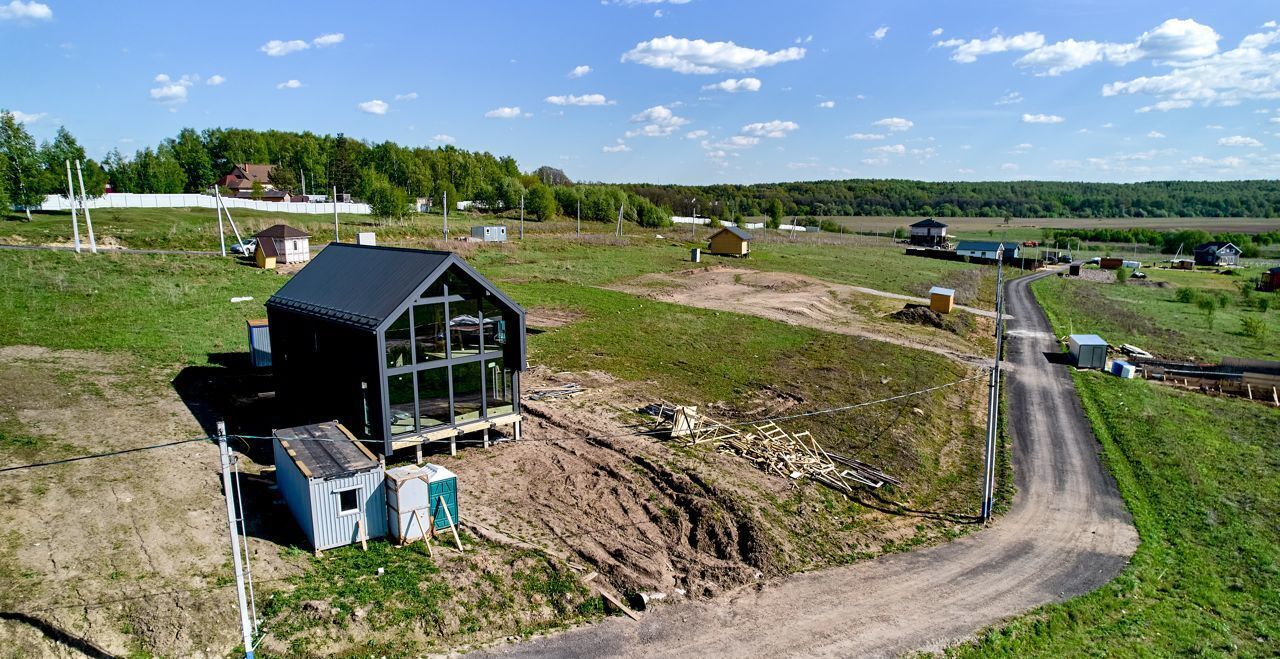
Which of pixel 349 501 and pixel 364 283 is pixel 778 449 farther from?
pixel 364 283

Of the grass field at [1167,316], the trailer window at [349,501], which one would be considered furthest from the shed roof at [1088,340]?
the trailer window at [349,501]

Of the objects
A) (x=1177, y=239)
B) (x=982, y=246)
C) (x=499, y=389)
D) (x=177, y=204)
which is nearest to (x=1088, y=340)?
(x=499, y=389)

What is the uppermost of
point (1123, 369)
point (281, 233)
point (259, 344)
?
point (281, 233)

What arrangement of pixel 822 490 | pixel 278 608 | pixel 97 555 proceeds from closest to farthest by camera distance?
pixel 278 608 → pixel 97 555 → pixel 822 490

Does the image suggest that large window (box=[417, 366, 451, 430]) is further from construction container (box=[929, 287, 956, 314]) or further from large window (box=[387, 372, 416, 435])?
construction container (box=[929, 287, 956, 314])

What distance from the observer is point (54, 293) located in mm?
39844

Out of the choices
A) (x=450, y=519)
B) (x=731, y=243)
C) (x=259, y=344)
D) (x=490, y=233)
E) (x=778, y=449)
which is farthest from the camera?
(x=731, y=243)

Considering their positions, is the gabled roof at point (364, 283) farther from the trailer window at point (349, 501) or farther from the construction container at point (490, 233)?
the construction container at point (490, 233)

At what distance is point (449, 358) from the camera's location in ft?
68.9

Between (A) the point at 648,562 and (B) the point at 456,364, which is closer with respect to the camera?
(A) the point at 648,562

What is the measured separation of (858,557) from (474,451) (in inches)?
491

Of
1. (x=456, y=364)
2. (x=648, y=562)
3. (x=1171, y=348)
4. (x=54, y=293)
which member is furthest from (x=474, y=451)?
(x=1171, y=348)

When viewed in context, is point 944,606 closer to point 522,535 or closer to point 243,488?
point 522,535

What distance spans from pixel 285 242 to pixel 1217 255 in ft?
422
